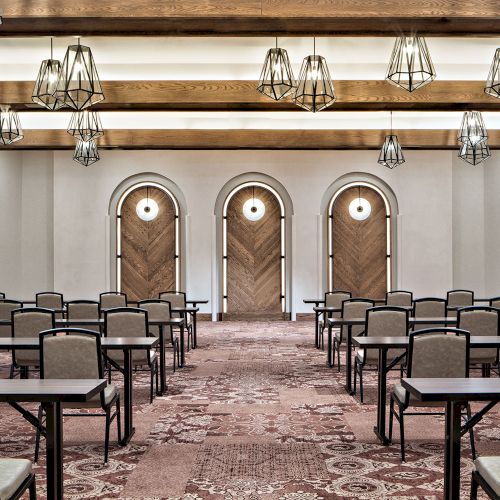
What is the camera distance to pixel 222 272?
15914 mm

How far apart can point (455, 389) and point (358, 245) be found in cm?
1238

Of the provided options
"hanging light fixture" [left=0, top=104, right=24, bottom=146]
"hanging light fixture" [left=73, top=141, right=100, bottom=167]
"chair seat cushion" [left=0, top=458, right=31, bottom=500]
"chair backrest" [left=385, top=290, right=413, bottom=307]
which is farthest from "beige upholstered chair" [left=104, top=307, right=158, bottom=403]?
"hanging light fixture" [left=73, top=141, right=100, bottom=167]

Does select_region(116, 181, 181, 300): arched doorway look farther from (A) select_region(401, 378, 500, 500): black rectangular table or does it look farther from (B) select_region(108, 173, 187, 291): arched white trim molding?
(A) select_region(401, 378, 500, 500): black rectangular table

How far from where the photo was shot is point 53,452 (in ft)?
12.1

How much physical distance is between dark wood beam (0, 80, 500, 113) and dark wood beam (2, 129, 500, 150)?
12.3 ft

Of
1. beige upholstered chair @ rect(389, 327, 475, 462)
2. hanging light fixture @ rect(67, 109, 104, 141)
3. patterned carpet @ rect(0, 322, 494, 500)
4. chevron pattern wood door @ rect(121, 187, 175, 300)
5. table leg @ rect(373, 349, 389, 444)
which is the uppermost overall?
hanging light fixture @ rect(67, 109, 104, 141)

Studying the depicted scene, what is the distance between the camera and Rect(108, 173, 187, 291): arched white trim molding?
15.7 m

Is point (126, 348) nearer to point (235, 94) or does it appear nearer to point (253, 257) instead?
point (235, 94)

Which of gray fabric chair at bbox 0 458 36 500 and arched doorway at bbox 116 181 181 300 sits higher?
arched doorway at bbox 116 181 181 300

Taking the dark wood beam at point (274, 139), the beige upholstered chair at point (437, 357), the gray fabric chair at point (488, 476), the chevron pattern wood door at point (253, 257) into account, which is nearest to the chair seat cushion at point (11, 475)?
the gray fabric chair at point (488, 476)

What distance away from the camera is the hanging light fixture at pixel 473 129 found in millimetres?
10547

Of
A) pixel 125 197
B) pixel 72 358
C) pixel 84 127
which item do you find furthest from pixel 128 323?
pixel 125 197

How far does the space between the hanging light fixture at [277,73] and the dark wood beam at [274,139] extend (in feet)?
22.1

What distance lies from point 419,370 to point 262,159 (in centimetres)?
1113
